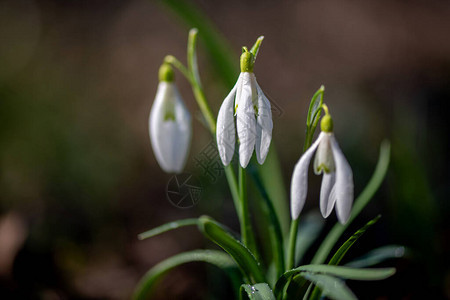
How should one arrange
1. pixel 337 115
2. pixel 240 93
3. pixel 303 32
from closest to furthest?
pixel 240 93
pixel 337 115
pixel 303 32

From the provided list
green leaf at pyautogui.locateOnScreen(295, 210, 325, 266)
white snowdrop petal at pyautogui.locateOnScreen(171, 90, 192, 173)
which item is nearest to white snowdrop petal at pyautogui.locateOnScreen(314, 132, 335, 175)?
white snowdrop petal at pyautogui.locateOnScreen(171, 90, 192, 173)

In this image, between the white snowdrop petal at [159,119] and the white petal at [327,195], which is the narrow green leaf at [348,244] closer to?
the white petal at [327,195]

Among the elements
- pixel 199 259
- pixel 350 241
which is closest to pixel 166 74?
pixel 199 259

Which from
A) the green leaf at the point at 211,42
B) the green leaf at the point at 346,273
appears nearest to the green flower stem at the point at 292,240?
the green leaf at the point at 346,273

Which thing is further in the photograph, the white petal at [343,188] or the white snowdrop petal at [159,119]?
the white snowdrop petal at [159,119]

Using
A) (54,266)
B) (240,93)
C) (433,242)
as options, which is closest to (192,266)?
(54,266)

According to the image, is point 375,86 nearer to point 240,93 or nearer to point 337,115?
point 337,115

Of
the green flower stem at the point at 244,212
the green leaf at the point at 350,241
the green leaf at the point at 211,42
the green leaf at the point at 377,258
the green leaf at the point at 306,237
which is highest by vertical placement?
the green leaf at the point at 211,42

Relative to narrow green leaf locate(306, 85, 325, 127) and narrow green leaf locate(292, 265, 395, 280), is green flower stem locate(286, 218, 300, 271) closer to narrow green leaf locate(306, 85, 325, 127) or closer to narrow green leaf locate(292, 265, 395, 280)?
narrow green leaf locate(292, 265, 395, 280)
